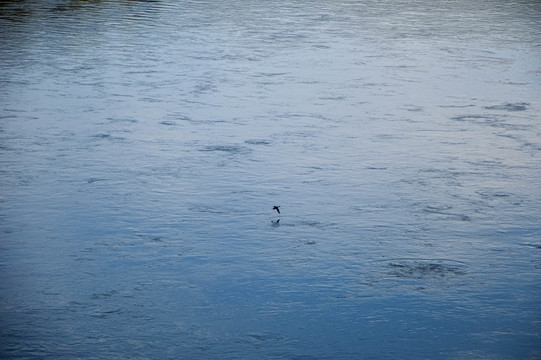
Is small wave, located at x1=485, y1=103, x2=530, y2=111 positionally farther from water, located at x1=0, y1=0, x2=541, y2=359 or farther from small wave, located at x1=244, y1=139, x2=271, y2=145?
small wave, located at x1=244, y1=139, x2=271, y2=145

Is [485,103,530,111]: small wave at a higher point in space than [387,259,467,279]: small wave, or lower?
lower

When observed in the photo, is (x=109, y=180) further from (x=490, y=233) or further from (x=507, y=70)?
(x=507, y=70)

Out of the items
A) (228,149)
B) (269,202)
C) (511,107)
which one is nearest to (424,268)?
(269,202)

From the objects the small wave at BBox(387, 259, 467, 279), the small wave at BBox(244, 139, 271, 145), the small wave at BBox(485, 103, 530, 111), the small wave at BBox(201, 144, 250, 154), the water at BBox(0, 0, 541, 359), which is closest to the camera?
the water at BBox(0, 0, 541, 359)

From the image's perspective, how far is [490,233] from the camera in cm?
331

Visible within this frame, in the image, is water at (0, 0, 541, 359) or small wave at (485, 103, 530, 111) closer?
water at (0, 0, 541, 359)

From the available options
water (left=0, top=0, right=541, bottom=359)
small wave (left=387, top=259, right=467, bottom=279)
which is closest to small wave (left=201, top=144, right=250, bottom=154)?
water (left=0, top=0, right=541, bottom=359)

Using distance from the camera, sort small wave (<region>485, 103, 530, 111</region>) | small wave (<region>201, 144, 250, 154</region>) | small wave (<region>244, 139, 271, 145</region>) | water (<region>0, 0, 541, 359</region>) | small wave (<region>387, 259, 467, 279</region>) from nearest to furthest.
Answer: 1. water (<region>0, 0, 541, 359</region>)
2. small wave (<region>387, 259, 467, 279</region>)
3. small wave (<region>201, 144, 250, 154</region>)
4. small wave (<region>244, 139, 271, 145</region>)
5. small wave (<region>485, 103, 530, 111</region>)

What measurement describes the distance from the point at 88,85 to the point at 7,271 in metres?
2.82

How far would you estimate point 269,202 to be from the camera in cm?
363

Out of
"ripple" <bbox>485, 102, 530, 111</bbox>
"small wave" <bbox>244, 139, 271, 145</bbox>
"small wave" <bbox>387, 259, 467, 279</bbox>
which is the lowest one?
"small wave" <bbox>244, 139, 271, 145</bbox>

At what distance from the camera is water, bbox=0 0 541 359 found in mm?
2596

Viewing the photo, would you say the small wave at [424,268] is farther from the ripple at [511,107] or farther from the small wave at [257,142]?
the ripple at [511,107]

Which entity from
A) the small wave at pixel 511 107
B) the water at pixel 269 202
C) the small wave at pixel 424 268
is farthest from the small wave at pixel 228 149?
the small wave at pixel 511 107
